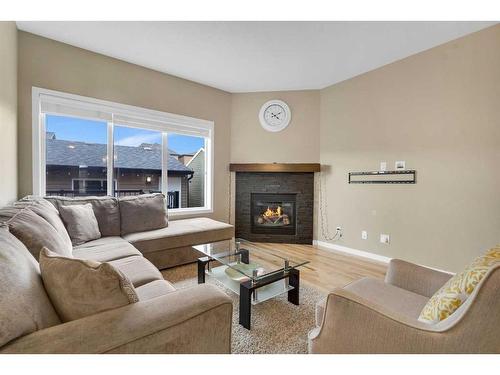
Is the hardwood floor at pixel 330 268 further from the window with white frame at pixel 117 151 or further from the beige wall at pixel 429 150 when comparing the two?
the window with white frame at pixel 117 151

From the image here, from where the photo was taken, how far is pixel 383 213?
3057mm

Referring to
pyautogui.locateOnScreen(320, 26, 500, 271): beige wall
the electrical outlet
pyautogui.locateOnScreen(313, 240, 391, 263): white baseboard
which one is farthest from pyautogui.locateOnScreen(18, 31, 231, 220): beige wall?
the electrical outlet

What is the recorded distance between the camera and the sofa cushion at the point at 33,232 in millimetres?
1237

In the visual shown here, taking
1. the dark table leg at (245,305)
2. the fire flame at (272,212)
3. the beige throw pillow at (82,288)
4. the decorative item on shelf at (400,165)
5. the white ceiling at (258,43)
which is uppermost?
the white ceiling at (258,43)

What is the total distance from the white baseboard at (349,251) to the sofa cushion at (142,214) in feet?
7.84

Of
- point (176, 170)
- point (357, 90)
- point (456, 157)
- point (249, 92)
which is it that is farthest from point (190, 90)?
point (456, 157)

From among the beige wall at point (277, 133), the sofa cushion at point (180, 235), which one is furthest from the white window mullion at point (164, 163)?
the beige wall at point (277, 133)

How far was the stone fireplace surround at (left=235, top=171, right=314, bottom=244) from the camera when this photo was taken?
386 cm

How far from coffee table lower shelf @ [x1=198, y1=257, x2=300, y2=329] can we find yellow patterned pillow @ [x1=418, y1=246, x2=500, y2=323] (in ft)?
3.25

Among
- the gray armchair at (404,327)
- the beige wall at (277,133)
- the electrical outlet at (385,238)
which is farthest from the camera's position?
the beige wall at (277,133)

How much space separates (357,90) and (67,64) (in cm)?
368

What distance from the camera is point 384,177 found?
10.0 ft

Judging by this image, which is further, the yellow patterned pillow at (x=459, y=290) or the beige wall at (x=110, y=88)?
the beige wall at (x=110, y=88)

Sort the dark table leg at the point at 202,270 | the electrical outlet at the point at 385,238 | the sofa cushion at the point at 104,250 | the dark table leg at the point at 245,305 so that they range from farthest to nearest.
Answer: the electrical outlet at the point at 385,238
the dark table leg at the point at 202,270
the sofa cushion at the point at 104,250
the dark table leg at the point at 245,305
